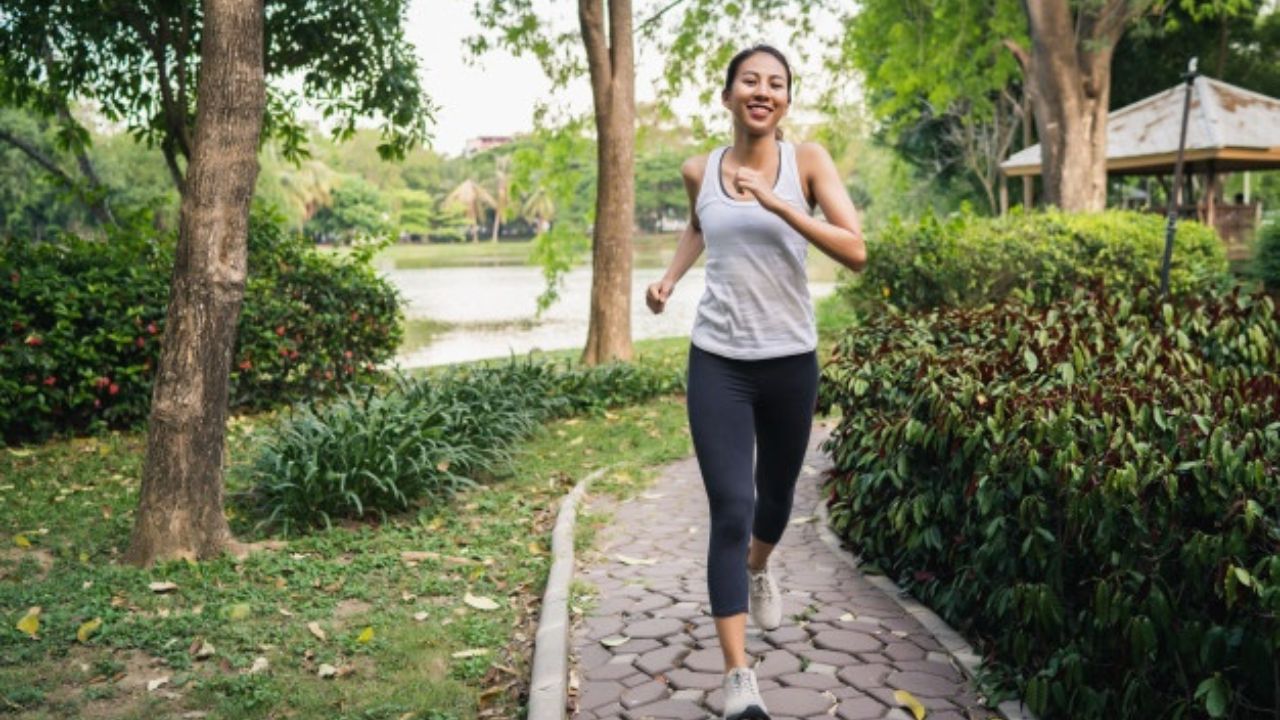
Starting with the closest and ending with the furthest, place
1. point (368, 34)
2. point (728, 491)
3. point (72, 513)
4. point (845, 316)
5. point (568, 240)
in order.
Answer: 1. point (728, 491)
2. point (72, 513)
3. point (368, 34)
4. point (568, 240)
5. point (845, 316)

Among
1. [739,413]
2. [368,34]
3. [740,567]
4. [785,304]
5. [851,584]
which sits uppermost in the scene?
[368,34]

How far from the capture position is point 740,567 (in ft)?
11.5

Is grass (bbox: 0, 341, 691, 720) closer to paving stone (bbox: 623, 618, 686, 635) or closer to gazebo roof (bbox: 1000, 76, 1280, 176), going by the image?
paving stone (bbox: 623, 618, 686, 635)

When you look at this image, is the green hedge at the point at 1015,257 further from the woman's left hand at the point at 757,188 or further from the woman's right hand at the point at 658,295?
the woman's left hand at the point at 757,188

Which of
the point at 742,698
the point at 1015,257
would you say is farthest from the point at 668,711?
the point at 1015,257

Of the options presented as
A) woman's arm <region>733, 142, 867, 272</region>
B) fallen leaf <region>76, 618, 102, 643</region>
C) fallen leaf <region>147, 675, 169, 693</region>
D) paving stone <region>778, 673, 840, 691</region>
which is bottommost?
paving stone <region>778, 673, 840, 691</region>

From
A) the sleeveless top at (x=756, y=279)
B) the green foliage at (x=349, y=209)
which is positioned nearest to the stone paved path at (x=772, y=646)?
the sleeveless top at (x=756, y=279)

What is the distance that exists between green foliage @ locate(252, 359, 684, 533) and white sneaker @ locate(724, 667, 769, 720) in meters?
3.19

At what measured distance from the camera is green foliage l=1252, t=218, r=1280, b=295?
51.4 feet

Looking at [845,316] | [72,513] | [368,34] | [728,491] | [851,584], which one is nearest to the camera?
[728,491]

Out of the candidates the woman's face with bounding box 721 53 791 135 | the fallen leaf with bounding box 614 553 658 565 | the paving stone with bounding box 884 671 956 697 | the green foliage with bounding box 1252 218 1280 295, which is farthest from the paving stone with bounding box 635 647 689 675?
the green foliage with bounding box 1252 218 1280 295

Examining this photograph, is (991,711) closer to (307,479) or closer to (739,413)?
(739,413)

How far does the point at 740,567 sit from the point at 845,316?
1465 centimetres

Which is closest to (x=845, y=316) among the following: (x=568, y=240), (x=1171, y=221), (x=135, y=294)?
(x=568, y=240)
